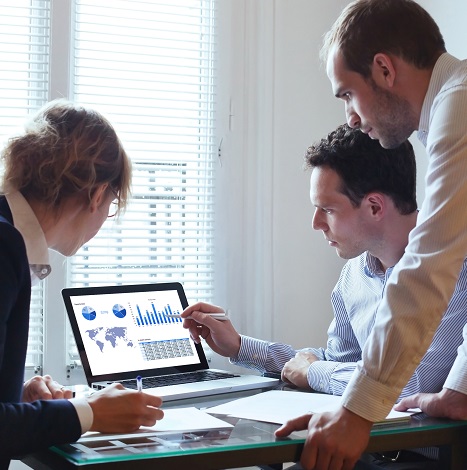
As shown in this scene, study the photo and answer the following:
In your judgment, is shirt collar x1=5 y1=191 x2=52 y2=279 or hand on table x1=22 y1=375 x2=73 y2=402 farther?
hand on table x1=22 y1=375 x2=73 y2=402

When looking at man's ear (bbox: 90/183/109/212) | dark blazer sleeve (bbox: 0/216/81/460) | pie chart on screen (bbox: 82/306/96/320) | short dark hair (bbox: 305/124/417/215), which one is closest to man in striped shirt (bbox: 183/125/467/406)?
short dark hair (bbox: 305/124/417/215)

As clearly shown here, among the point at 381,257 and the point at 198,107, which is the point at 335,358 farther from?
the point at 198,107

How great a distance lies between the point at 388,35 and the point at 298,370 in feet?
2.77

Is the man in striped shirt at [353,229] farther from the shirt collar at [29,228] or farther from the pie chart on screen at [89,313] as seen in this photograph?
the shirt collar at [29,228]

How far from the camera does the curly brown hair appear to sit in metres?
1.44

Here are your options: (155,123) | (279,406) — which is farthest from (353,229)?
(155,123)

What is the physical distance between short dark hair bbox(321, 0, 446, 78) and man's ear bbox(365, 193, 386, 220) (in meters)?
0.39

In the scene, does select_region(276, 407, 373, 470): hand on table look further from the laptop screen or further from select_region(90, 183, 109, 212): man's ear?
the laptop screen

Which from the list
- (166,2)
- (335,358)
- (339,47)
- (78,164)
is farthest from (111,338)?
(166,2)

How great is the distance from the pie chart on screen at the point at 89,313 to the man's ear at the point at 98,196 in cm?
63

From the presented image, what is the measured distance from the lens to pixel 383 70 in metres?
1.63

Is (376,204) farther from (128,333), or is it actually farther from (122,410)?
(122,410)

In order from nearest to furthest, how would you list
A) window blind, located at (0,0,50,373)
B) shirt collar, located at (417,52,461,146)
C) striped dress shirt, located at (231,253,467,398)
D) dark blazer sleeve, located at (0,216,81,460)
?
dark blazer sleeve, located at (0,216,81,460)
shirt collar, located at (417,52,461,146)
striped dress shirt, located at (231,253,467,398)
window blind, located at (0,0,50,373)

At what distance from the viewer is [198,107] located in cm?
292
